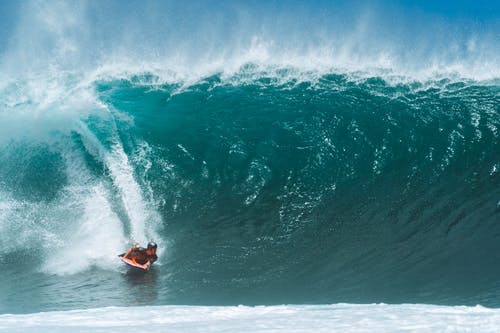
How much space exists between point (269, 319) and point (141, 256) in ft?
20.7

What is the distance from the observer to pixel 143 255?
1786 centimetres


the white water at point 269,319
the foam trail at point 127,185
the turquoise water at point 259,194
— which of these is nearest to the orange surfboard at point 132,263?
the turquoise water at point 259,194

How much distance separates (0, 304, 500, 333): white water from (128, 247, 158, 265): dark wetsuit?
3.08 metres

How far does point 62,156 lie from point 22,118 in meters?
4.61

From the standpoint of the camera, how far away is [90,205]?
68.4 ft

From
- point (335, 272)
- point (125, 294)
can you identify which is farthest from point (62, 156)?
point (335, 272)

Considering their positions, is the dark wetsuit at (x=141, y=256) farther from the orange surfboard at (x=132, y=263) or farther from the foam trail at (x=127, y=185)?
the foam trail at (x=127, y=185)

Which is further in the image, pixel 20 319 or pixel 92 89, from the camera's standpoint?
pixel 92 89

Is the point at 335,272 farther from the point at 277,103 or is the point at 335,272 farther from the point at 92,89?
the point at 92,89

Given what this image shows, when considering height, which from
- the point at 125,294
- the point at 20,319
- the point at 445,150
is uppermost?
the point at 445,150

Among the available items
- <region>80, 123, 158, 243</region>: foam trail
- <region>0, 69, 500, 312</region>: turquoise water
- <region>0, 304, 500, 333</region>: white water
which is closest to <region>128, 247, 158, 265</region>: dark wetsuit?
<region>0, 69, 500, 312</region>: turquoise water

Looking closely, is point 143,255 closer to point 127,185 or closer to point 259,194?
point 127,185

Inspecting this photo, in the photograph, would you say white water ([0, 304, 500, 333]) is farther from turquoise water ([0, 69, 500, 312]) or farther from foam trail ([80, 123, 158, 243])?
foam trail ([80, 123, 158, 243])

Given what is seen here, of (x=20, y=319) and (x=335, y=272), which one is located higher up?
(x=335, y=272)
